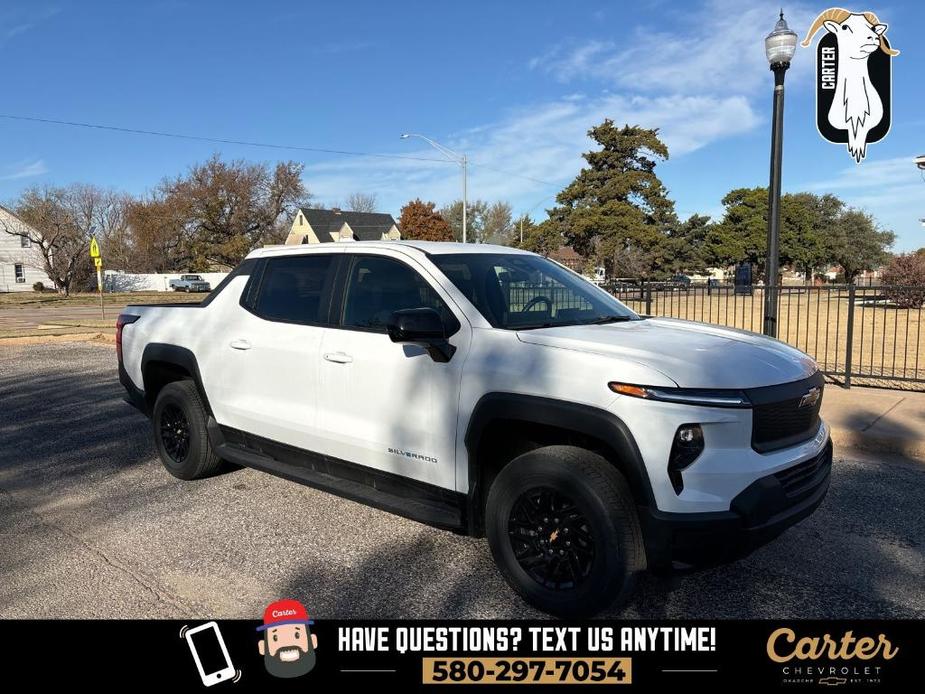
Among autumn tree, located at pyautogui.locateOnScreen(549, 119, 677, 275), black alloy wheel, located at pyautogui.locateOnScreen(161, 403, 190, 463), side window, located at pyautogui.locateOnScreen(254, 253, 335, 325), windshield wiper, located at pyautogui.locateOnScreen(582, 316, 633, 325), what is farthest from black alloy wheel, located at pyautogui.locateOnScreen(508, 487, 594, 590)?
autumn tree, located at pyautogui.locateOnScreen(549, 119, 677, 275)

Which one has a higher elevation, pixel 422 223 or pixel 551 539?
pixel 422 223

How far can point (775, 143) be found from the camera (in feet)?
27.0

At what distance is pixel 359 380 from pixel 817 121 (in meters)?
8.93

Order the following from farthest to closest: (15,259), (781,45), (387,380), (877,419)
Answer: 1. (15,259)
2. (781,45)
3. (877,419)
4. (387,380)

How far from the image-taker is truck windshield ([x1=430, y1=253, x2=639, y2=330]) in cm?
376

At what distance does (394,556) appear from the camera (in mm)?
3951

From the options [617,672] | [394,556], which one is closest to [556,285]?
[394,556]

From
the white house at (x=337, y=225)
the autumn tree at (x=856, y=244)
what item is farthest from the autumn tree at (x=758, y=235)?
the white house at (x=337, y=225)

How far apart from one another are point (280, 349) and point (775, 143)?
6790mm

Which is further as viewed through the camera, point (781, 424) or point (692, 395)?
point (781, 424)

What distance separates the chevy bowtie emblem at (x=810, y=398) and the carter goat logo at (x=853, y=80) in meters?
8.02

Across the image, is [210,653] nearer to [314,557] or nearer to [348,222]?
[314,557]

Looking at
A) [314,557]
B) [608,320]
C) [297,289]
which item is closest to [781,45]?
[608,320]

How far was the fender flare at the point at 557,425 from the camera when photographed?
9.37 feet
